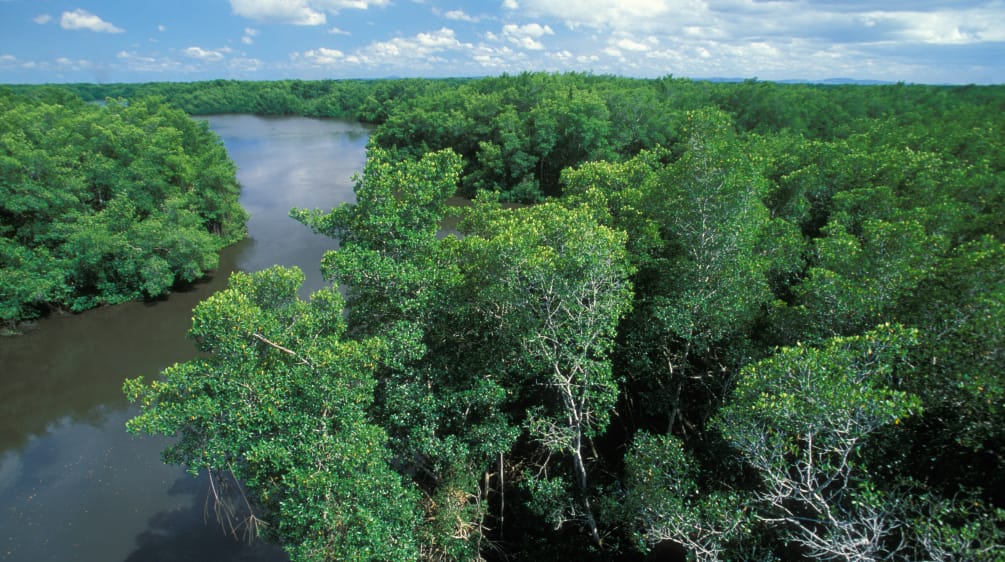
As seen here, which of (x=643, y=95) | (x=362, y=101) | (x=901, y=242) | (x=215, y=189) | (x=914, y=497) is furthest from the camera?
(x=362, y=101)

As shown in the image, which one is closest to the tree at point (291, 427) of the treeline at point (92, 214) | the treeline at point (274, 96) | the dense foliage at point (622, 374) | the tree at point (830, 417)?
the dense foliage at point (622, 374)

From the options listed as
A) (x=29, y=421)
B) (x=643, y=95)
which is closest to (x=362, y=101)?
(x=643, y=95)

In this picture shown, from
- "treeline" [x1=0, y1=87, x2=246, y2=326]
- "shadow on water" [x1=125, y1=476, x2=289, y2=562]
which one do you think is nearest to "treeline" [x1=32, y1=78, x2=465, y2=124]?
"treeline" [x1=0, y1=87, x2=246, y2=326]

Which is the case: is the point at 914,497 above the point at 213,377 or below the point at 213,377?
below

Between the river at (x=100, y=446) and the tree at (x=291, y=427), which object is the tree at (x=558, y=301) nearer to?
the tree at (x=291, y=427)

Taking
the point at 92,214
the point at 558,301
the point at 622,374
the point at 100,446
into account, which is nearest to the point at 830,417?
the point at 558,301

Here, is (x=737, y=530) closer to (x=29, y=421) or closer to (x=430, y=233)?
(x=430, y=233)

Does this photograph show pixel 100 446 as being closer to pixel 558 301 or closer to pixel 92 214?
pixel 92 214
